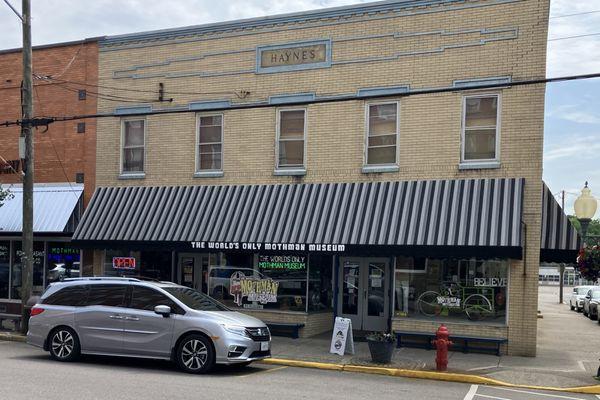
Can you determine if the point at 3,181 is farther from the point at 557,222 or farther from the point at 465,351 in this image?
the point at 557,222

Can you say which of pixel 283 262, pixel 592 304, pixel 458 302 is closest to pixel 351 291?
pixel 283 262

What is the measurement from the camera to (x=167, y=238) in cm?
1791

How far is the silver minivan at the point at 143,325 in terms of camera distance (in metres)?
12.0

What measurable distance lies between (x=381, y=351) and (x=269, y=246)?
4345 mm

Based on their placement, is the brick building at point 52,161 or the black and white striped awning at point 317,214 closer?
the black and white striped awning at point 317,214

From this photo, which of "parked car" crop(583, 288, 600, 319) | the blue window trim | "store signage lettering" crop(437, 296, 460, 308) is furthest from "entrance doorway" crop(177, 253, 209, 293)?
"parked car" crop(583, 288, 600, 319)

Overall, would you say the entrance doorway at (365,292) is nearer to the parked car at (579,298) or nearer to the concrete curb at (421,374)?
the concrete curb at (421,374)

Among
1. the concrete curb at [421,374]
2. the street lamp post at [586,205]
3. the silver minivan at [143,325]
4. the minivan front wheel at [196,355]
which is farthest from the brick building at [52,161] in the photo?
the street lamp post at [586,205]

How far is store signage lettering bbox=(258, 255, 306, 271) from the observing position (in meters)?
17.7

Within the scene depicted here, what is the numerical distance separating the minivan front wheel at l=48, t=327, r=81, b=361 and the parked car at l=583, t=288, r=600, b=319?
919 inches

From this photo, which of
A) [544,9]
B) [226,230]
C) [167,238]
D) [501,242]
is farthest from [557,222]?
[167,238]

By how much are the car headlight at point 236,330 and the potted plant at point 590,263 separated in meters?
6.67

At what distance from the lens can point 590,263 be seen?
A: 527 inches

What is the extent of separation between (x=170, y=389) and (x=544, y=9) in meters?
11.4
